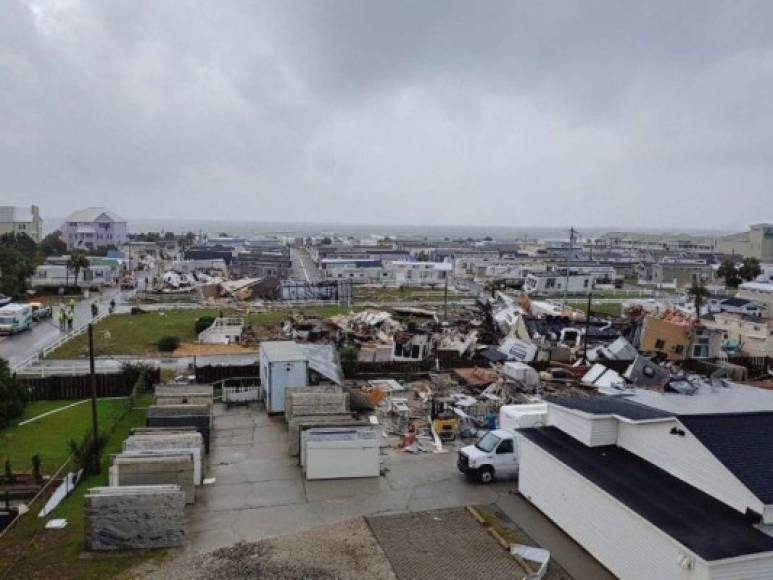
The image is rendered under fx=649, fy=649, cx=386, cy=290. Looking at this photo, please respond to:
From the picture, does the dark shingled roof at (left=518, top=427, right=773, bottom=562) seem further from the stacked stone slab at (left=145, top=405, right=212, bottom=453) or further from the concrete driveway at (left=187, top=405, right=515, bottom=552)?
the stacked stone slab at (left=145, top=405, right=212, bottom=453)

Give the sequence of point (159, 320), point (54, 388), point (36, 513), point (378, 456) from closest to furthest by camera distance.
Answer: point (36, 513) → point (378, 456) → point (54, 388) → point (159, 320)

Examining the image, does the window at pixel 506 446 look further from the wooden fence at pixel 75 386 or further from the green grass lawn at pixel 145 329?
the green grass lawn at pixel 145 329

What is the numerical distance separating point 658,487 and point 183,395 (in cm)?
1445

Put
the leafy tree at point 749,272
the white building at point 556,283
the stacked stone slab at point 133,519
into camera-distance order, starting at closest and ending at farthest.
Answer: the stacked stone slab at point 133,519
the white building at point 556,283
the leafy tree at point 749,272

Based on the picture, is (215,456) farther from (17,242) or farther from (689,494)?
(17,242)

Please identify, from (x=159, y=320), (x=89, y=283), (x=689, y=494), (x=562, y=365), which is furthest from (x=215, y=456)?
(x=89, y=283)

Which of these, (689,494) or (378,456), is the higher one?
(689,494)

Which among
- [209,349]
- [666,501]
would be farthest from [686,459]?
[209,349]

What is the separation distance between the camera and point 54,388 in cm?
2372

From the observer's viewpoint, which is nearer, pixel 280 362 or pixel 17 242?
pixel 280 362

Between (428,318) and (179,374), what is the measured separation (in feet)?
68.8

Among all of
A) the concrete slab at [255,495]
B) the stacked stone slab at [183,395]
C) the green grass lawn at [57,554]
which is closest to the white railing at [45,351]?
the stacked stone slab at [183,395]

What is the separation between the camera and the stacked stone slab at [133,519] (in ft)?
40.9

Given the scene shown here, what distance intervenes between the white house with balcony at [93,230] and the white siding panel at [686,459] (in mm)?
109875
